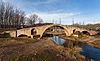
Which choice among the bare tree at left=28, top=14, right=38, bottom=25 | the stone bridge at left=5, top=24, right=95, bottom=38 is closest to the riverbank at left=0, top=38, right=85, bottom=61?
the stone bridge at left=5, top=24, right=95, bottom=38

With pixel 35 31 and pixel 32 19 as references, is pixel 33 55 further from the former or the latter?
pixel 32 19

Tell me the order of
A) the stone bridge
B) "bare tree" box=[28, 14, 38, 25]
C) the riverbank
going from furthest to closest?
"bare tree" box=[28, 14, 38, 25] < the stone bridge < the riverbank

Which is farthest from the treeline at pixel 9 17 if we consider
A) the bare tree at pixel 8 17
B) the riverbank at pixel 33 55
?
the riverbank at pixel 33 55

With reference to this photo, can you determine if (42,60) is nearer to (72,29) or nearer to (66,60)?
(66,60)

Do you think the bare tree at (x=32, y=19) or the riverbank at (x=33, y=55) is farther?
the bare tree at (x=32, y=19)

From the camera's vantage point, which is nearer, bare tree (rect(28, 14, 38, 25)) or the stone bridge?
the stone bridge

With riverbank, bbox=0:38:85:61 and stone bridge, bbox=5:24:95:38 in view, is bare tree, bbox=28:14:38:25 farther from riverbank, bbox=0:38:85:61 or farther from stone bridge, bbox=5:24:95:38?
riverbank, bbox=0:38:85:61

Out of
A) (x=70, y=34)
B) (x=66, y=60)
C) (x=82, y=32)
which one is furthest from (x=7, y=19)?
(x=66, y=60)

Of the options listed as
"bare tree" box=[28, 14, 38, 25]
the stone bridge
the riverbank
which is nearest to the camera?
the riverbank

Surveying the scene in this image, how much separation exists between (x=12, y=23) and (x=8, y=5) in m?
12.8

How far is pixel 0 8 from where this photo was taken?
4040 inches

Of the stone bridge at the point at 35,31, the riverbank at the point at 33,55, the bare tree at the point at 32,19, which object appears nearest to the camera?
the riverbank at the point at 33,55

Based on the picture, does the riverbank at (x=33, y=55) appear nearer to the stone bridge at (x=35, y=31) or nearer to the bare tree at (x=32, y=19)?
the stone bridge at (x=35, y=31)

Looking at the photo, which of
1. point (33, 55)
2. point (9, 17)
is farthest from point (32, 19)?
point (33, 55)
